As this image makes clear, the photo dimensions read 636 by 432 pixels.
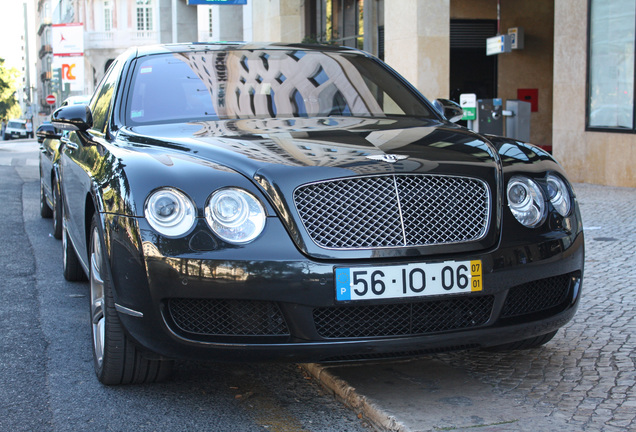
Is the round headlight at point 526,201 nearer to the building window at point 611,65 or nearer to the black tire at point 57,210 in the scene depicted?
the black tire at point 57,210

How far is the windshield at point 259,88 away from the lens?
4543mm

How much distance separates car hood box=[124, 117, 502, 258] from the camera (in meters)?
3.29

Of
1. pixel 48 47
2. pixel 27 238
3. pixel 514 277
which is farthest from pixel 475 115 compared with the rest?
pixel 48 47

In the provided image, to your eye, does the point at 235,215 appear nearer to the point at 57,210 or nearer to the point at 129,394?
the point at 129,394

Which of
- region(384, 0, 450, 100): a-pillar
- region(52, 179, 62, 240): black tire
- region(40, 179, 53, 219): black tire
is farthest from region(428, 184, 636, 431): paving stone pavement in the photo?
region(384, 0, 450, 100): a-pillar

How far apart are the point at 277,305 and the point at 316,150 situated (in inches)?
28.1

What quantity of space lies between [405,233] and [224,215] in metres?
0.69

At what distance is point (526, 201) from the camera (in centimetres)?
356

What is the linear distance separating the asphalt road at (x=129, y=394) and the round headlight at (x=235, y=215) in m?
0.78

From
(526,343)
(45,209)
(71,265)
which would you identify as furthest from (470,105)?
(526,343)

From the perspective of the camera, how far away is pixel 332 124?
13.9ft

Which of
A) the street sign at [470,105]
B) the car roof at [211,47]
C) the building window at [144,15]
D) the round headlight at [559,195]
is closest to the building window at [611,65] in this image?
the street sign at [470,105]

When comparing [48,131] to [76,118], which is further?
[48,131]

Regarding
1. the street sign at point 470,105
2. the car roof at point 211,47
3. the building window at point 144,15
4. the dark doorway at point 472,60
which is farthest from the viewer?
the building window at point 144,15
